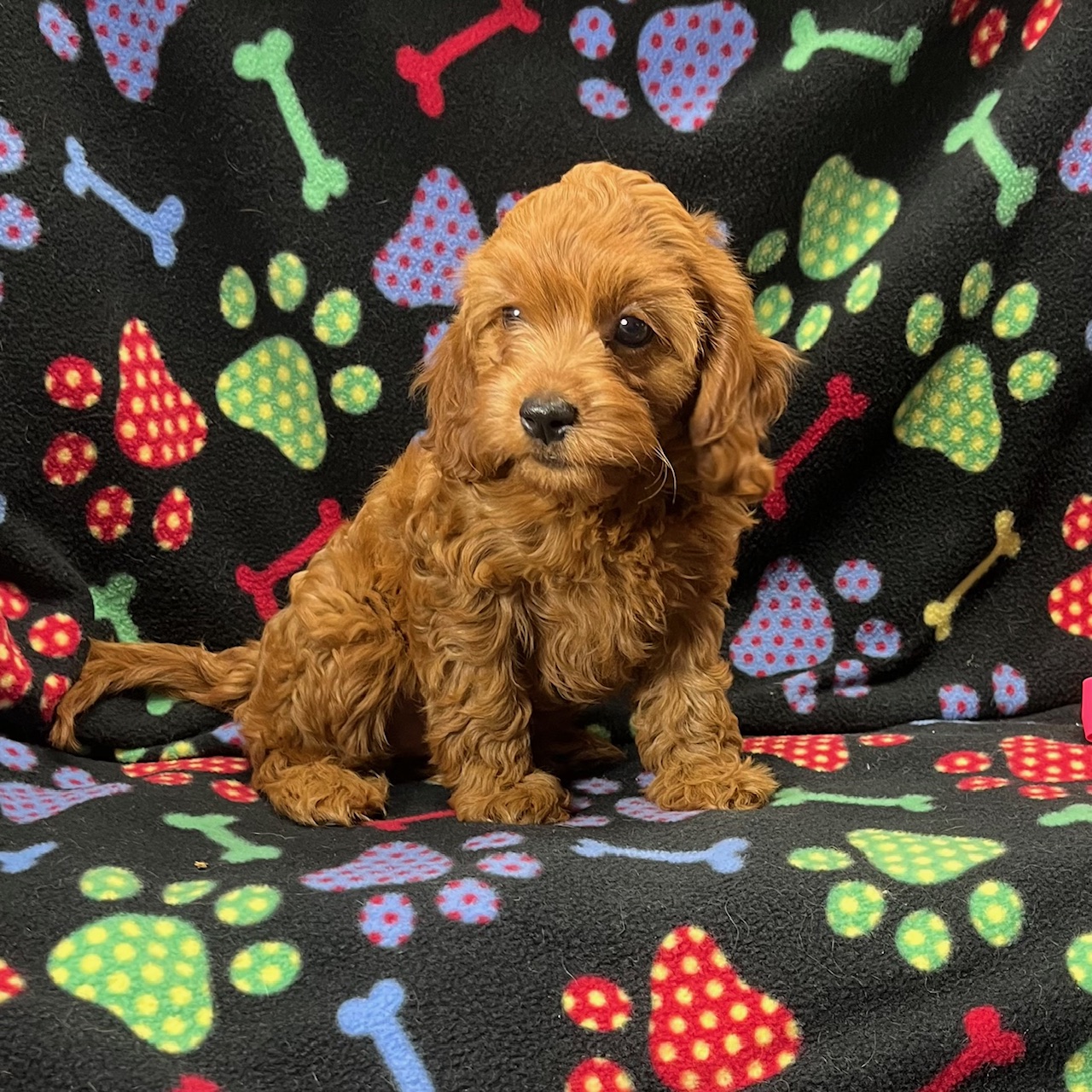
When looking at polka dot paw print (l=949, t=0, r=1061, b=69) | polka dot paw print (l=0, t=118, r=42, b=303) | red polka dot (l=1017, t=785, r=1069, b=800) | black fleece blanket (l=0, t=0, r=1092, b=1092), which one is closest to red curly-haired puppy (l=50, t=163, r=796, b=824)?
black fleece blanket (l=0, t=0, r=1092, b=1092)

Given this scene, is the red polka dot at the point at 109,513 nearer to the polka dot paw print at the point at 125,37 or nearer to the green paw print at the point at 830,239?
the polka dot paw print at the point at 125,37

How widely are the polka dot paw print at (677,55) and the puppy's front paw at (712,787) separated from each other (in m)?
1.81

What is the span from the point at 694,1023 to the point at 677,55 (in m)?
2.63

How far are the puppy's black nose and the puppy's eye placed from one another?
24cm

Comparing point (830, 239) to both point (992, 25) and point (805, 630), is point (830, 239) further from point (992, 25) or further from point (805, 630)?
point (805, 630)

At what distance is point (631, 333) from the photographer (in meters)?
2.45

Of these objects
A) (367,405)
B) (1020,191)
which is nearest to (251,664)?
(367,405)

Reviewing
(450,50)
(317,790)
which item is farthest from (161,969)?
(450,50)

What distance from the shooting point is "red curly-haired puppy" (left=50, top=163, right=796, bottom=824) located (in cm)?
241

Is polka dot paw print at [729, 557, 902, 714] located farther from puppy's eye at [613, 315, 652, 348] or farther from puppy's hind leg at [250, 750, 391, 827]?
puppy's eye at [613, 315, 652, 348]

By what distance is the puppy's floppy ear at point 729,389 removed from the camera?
2.47 metres

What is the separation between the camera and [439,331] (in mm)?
3473

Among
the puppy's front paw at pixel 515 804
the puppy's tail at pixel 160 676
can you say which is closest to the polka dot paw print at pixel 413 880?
the puppy's front paw at pixel 515 804

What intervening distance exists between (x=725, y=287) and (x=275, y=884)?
1519 mm
